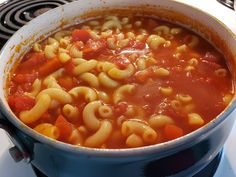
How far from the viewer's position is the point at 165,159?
2.54 feet

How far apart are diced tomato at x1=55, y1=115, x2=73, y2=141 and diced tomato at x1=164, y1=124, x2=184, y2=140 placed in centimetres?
24

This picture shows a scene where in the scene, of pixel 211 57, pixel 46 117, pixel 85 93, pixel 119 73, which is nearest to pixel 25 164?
pixel 46 117

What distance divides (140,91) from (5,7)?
0.83 m

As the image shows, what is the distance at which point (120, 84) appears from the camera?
3.70 ft

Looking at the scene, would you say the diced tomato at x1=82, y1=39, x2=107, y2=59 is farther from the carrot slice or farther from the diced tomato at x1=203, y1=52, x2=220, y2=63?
the diced tomato at x1=203, y1=52, x2=220, y2=63

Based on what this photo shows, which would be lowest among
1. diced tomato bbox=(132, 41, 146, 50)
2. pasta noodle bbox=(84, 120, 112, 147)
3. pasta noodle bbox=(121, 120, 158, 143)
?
pasta noodle bbox=(84, 120, 112, 147)

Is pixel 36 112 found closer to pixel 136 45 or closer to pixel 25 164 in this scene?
pixel 25 164


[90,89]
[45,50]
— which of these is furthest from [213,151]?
[45,50]

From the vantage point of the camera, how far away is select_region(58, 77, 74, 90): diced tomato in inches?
45.0

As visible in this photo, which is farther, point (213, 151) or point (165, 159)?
point (213, 151)

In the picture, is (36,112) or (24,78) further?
(24,78)

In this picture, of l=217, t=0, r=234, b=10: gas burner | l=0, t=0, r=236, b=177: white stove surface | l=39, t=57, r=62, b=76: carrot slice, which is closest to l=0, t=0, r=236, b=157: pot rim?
l=0, t=0, r=236, b=177: white stove surface

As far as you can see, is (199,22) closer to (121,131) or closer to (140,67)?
(140,67)

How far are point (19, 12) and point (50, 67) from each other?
48 centimetres
